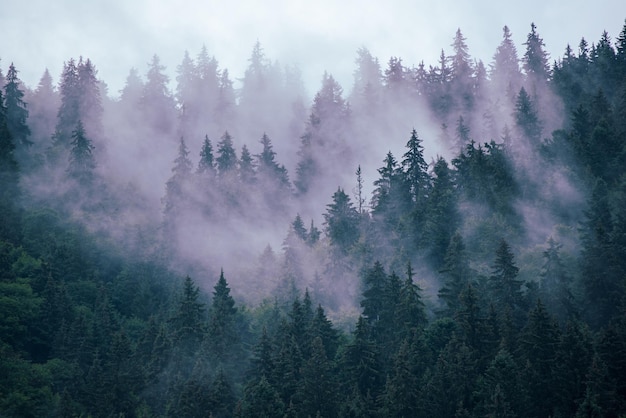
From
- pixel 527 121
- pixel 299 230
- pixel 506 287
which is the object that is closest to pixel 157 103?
pixel 299 230

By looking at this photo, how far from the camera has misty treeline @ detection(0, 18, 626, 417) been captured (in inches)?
2154

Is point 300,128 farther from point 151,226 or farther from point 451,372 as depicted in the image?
point 451,372

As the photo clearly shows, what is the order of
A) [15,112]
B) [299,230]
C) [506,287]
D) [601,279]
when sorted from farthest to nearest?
[15,112] < [299,230] < [506,287] < [601,279]

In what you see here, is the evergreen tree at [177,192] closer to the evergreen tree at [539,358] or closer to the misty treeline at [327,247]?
the misty treeline at [327,247]

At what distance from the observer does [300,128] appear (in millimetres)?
123500

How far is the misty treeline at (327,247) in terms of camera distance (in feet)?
180

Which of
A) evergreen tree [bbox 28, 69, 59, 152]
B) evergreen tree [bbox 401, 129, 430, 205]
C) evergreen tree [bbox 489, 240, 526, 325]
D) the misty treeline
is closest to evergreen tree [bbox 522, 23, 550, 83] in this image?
the misty treeline

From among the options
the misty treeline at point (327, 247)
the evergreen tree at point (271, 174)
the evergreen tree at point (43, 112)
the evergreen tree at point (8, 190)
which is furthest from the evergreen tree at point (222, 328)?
the evergreen tree at point (43, 112)

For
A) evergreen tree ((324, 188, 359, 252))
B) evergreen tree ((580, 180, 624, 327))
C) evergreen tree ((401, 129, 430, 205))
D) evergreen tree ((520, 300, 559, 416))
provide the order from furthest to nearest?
1. evergreen tree ((401, 129, 430, 205))
2. evergreen tree ((324, 188, 359, 252))
3. evergreen tree ((580, 180, 624, 327))
4. evergreen tree ((520, 300, 559, 416))

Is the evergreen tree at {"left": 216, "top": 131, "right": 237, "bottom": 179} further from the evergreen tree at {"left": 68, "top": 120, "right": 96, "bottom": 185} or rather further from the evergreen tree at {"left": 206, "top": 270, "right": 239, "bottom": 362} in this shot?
the evergreen tree at {"left": 206, "top": 270, "right": 239, "bottom": 362}

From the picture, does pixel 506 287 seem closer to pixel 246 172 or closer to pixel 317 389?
pixel 317 389

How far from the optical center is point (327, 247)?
84.9 m

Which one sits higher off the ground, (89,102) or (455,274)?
(89,102)

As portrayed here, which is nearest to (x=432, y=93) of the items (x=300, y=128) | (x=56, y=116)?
(x=300, y=128)
